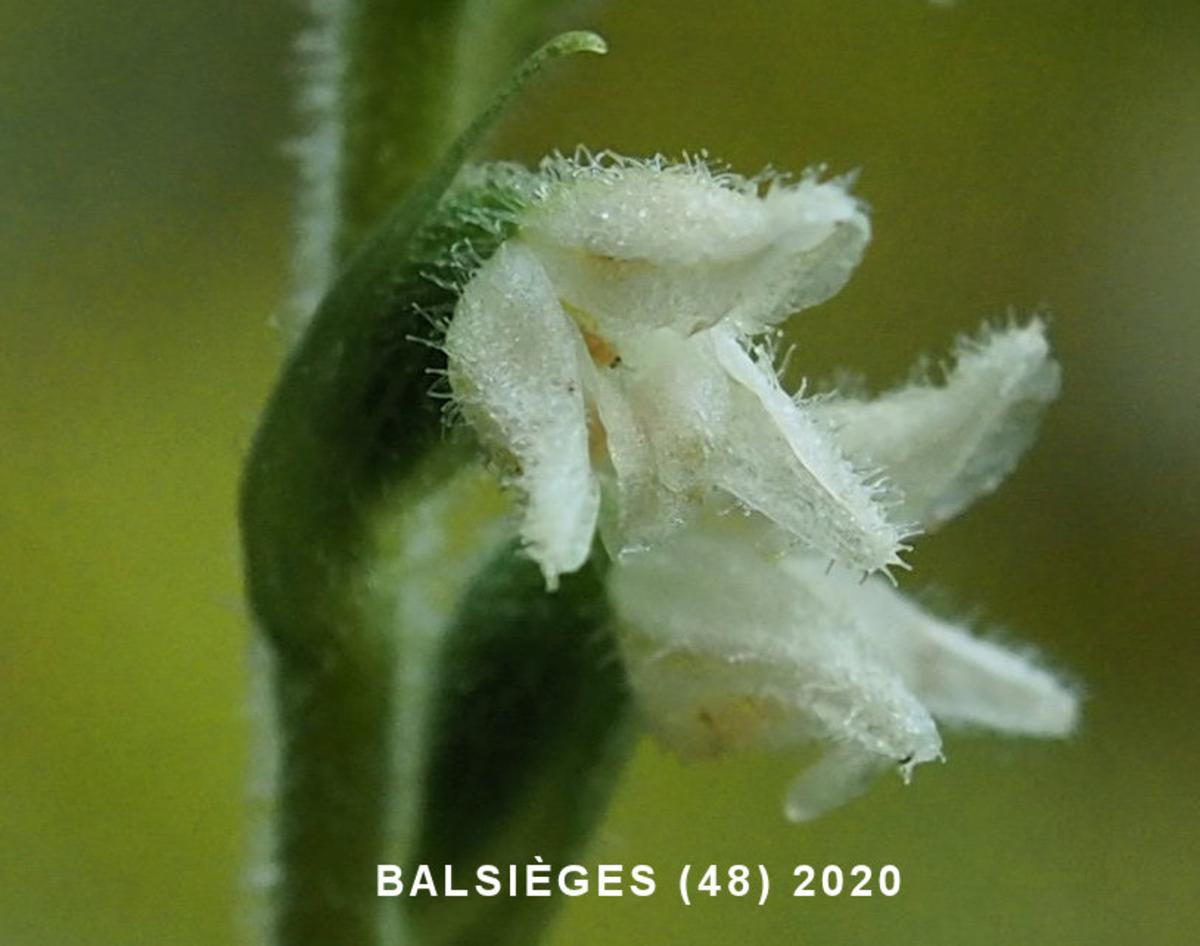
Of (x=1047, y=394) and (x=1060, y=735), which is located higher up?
(x=1047, y=394)

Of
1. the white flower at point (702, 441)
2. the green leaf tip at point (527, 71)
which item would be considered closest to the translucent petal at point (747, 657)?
the white flower at point (702, 441)

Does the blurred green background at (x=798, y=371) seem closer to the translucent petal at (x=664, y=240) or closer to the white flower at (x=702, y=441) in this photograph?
the white flower at (x=702, y=441)

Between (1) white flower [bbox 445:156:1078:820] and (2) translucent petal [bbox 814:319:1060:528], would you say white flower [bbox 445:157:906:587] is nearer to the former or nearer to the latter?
(1) white flower [bbox 445:156:1078:820]

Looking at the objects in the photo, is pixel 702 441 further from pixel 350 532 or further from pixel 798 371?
pixel 798 371

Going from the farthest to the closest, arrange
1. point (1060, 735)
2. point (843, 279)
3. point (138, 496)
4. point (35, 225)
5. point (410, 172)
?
point (35, 225)
point (138, 496)
point (1060, 735)
point (410, 172)
point (843, 279)

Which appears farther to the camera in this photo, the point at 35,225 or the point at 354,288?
the point at 35,225

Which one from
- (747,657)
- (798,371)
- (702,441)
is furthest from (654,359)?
(798,371)

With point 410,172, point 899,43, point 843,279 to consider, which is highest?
point 899,43

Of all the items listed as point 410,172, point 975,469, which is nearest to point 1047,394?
point 975,469

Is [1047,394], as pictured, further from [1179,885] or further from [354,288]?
[1179,885]
